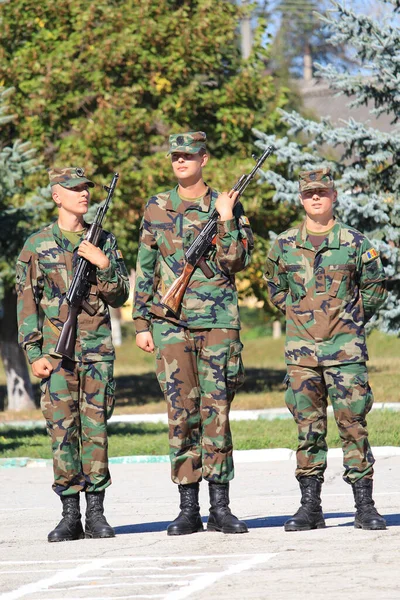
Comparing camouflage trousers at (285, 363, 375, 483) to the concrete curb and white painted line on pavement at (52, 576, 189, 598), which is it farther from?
the concrete curb

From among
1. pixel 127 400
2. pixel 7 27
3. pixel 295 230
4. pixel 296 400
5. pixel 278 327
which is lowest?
pixel 278 327

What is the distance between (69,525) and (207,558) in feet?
4.23

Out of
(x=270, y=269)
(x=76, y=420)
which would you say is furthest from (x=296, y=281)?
(x=76, y=420)

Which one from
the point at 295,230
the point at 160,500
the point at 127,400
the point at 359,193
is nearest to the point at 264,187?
the point at 127,400

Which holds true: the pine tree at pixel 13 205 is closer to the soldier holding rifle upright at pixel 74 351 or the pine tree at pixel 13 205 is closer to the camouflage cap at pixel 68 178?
the camouflage cap at pixel 68 178

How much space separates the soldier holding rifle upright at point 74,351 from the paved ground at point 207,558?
0.35 m

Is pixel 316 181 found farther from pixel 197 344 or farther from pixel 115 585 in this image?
pixel 115 585

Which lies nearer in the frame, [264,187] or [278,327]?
[264,187]

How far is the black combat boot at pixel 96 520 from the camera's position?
8.09 m

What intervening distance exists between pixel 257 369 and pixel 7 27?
40.5 ft

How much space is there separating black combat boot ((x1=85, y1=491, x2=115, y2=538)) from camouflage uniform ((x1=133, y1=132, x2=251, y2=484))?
50 cm

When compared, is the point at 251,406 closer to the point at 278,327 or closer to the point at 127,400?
the point at 127,400

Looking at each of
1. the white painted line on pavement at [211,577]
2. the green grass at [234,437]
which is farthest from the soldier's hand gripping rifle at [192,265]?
the green grass at [234,437]

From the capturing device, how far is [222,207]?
7.88m
